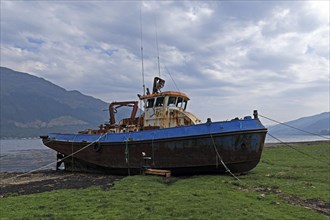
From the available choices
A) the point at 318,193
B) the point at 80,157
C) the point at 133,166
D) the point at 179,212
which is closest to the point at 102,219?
the point at 179,212

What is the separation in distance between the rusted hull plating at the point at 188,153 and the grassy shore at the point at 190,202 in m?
2.15

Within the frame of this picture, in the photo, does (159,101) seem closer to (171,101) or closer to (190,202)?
(171,101)

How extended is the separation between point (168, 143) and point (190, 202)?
7347 mm

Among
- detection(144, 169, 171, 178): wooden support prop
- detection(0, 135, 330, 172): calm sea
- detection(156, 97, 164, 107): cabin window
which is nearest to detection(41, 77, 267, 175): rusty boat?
detection(156, 97, 164, 107): cabin window

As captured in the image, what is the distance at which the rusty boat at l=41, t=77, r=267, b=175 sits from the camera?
15422 mm

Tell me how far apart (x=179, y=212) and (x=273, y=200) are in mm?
3083

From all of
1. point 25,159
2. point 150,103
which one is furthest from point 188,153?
point 25,159

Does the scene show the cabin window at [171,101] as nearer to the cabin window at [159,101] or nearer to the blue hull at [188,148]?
the cabin window at [159,101]

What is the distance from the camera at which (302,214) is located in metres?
8.09

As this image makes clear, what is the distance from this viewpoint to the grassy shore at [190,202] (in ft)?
27.1

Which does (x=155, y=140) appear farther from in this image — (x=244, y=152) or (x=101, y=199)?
(x=101, y=199)

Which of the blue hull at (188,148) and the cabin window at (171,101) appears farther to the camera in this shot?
the cabin window at (171,101)

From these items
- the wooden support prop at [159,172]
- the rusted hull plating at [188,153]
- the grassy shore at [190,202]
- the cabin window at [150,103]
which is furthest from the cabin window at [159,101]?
the grassy shore at [190,202]

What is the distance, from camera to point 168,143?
54.7 ft
